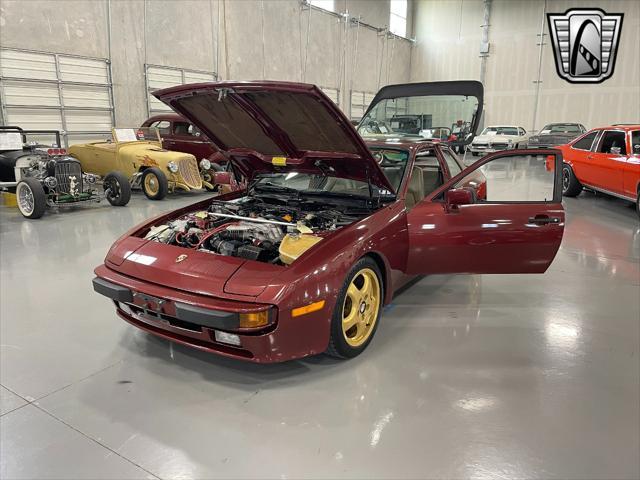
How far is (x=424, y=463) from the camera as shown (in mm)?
1802

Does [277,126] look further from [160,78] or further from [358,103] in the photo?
[358,103]

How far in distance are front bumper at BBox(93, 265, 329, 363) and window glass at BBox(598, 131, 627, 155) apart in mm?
6582

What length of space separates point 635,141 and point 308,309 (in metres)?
6.71

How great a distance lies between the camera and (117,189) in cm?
732

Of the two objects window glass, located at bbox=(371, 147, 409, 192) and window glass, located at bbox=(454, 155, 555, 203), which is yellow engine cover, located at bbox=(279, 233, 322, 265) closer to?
window glass, located at bbox=(371, 147, 409, 192)

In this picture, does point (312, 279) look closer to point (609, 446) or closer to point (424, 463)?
point (424, 463)

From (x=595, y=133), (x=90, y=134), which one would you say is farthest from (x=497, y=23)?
(x=90, y=134)

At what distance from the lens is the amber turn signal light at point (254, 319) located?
2.06 meters

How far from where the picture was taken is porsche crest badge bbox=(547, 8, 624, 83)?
18719 mm

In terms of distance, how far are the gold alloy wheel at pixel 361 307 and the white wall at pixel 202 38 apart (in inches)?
387

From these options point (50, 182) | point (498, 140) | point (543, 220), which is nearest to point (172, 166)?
point (50, 182)

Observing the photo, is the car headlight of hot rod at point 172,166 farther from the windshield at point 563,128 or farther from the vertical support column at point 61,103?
the windshield at point 563,128

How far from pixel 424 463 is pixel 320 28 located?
17.6 m

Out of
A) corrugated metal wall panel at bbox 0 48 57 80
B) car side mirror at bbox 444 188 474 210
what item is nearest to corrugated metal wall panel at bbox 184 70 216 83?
corrugated metal wall panel at bbox 0 48 57 80
